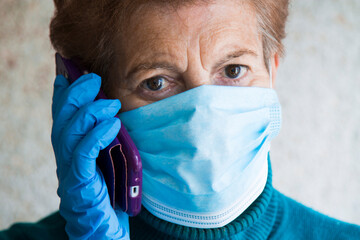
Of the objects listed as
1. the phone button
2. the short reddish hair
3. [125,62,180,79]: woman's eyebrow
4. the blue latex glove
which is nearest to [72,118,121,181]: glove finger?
the blue latex glove

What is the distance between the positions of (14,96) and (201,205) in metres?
1.47

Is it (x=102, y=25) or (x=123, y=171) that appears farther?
(x=102, y=25)

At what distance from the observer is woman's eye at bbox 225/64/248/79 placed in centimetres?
124

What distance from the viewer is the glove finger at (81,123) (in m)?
1.09

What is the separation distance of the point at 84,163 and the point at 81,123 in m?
0.13

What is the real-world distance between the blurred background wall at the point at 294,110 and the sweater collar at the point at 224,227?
3.59ft

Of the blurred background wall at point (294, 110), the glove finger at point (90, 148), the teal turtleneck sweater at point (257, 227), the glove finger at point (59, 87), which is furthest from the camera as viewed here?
the blurred background wall at point (294, 110)

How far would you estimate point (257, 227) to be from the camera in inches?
51.9

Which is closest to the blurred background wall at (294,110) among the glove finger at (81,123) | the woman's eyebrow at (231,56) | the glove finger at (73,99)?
the glove finger at (73,99)

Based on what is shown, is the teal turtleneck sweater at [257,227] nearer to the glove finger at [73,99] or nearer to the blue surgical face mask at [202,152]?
the blue surgical face mask at [202,152]

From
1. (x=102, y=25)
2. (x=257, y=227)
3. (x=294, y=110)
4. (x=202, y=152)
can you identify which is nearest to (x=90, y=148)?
(x=202, y=152)

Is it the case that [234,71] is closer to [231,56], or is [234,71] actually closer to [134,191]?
[231,56]

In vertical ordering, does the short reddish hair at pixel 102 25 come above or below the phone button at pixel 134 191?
above

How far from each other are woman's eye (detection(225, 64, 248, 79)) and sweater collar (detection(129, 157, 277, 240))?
0.37 metres
